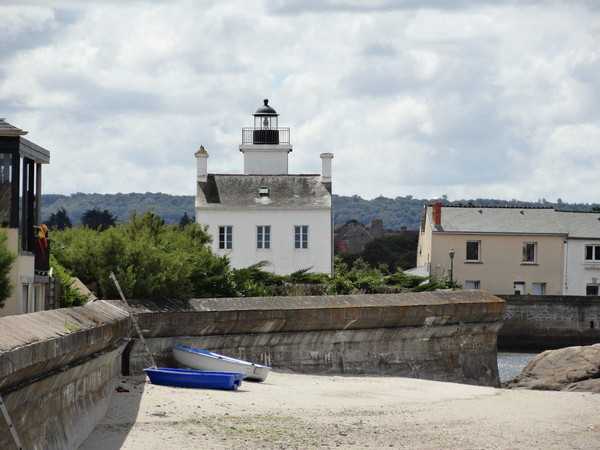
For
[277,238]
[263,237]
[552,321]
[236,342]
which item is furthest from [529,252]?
[236,342]

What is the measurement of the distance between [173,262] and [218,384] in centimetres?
399

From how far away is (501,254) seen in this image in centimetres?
6012

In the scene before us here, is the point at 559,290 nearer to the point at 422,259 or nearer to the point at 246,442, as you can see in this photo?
the point at 422,259

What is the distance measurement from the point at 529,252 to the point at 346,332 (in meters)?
41.4

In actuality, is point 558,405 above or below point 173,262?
below

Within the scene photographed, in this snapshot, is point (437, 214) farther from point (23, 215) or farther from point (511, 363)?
point (23, 215)

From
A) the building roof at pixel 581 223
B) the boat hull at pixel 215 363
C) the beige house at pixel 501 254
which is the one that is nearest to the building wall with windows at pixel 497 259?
the beige house at pixel 501 254

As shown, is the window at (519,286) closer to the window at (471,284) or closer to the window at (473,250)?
the window at (471,284)

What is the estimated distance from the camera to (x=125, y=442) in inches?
472

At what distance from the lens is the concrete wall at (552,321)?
173 ft

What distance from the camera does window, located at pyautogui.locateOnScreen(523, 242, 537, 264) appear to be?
60.3 meters

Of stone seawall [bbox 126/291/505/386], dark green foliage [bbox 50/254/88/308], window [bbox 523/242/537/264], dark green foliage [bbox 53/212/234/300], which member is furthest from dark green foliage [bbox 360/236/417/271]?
dark green foliage [bbox 50/254/88/308]

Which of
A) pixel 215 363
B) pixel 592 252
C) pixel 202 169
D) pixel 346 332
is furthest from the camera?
pixel 592 252

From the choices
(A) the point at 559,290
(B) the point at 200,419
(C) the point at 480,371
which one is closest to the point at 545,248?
(A) the point at 559,290
